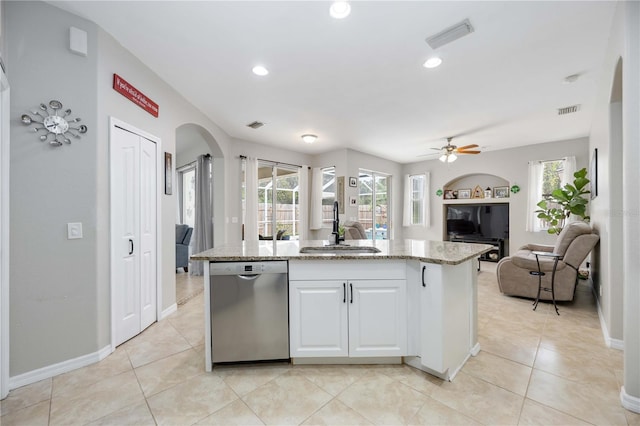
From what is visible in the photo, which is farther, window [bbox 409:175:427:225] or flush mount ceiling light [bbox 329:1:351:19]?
window [bbox 409:175:427:225]

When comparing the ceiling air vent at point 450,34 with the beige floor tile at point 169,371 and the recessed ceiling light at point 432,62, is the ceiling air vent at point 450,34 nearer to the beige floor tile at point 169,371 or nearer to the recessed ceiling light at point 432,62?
the recessed ceiling light at point 432,62

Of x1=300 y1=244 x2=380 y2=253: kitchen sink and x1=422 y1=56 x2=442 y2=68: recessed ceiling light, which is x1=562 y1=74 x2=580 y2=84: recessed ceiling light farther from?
x1=300 y1=244 x2=380 y2=253: kitchen sink

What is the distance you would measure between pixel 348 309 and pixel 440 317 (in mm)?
623

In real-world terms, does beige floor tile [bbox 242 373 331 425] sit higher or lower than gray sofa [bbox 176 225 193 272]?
lower

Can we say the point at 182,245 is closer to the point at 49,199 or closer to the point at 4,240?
the point at 49,199

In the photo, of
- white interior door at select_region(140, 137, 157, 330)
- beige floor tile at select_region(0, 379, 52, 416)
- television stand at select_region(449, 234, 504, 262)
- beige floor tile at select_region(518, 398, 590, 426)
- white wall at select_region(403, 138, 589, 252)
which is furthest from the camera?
television stand at select_region(449, 234, 504, 262)

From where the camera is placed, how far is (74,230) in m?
2.07

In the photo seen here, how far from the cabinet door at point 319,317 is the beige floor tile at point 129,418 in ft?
3.14

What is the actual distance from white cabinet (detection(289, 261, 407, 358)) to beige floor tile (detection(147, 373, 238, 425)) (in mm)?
580

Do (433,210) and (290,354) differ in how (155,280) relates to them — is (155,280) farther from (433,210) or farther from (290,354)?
(433,210)

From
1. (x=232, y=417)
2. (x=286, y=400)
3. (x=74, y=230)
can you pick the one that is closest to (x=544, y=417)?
(x=286, y=400)

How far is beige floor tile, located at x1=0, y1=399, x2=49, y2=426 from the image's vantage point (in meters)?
1.51

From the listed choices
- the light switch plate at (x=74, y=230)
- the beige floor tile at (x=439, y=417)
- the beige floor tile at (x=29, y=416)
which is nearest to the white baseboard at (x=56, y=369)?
the beige floor tile at (x=29, y=416)

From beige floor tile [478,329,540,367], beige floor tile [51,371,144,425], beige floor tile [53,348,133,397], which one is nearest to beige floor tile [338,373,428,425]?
beige floor tile [478,329,540,367]
